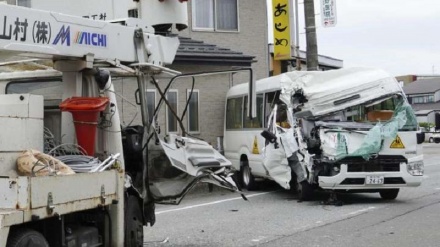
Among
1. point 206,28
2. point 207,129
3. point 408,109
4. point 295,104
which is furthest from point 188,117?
A: point 408,109

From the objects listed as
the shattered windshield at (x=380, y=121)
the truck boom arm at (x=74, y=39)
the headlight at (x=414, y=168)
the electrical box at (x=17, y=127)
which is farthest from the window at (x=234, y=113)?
the electrical box at (x=17, y=127)

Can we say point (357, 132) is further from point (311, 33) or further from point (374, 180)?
point (311, 33)

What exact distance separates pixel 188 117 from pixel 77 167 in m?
12.2

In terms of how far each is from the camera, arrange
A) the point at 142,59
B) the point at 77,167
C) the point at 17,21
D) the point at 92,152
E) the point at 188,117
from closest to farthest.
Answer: the point at 17,21 < the point at 77,167 < the point at 92,152 < the point at 142,59 < the point at 188,117

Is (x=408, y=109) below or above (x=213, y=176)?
above

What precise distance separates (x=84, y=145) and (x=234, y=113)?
35.3 feet

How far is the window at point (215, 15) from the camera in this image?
1998 centimetres

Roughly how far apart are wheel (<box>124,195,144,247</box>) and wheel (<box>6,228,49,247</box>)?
1.79m

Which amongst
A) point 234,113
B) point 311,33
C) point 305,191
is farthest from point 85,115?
point 311,33

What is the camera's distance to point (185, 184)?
7.49m

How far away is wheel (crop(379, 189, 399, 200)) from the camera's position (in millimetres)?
13016

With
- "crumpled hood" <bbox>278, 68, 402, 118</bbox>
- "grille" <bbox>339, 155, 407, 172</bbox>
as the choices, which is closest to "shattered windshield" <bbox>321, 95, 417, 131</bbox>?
"crumpled hood" <bbox>278, 68, 402, 118</bbox>

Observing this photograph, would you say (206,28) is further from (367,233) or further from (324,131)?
(367,233)

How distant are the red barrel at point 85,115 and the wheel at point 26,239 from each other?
1.36 m
